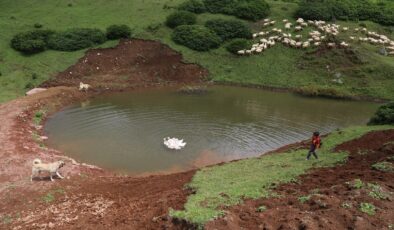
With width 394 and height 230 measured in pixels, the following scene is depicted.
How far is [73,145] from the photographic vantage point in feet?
86.2

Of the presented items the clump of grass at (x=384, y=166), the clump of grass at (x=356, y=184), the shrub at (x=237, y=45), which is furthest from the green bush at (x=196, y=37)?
the clump of grass at (x=356, y=184)

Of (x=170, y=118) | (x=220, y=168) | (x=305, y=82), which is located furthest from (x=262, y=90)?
(x=220, y=168)

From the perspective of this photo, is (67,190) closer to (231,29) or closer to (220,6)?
(231,29)

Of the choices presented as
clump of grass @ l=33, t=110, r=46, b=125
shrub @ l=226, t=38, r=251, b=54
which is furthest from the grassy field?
clump of grass @ l=33, t=110, r=46, b=125

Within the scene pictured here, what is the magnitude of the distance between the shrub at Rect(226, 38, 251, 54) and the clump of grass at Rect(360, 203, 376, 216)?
33.8m

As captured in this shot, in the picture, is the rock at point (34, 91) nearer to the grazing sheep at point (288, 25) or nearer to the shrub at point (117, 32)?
the shrub at point (117, 32)

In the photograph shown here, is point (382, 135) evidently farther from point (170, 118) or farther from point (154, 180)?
point (170, 118)

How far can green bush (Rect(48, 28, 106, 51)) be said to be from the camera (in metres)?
44.8

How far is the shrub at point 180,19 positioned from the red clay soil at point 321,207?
34.9 metres

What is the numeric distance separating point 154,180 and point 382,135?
11831mm

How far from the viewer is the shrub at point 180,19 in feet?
160

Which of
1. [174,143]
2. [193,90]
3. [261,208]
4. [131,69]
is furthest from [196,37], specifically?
[261,208]

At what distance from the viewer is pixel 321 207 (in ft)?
43.0

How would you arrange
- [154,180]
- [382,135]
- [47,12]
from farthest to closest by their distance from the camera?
1. [47,12]
2. [382,135]
3. [154,180]
